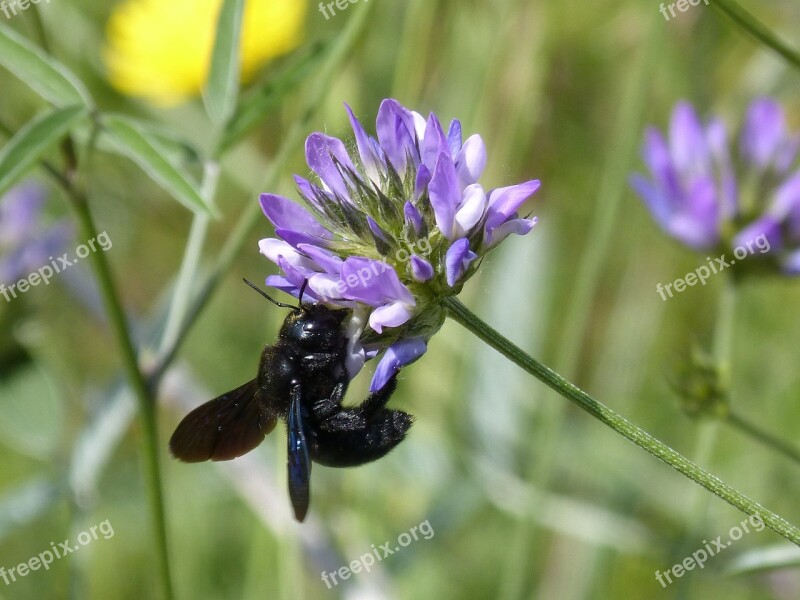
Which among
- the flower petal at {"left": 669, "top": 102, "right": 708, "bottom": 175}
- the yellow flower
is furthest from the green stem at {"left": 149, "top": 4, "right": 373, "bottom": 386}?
the yellow flower

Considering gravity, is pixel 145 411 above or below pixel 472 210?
below

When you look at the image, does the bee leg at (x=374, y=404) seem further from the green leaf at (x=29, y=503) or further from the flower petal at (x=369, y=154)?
the green leaf at (x=29, y=503)

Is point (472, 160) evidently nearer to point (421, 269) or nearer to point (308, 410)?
point (421, 269)

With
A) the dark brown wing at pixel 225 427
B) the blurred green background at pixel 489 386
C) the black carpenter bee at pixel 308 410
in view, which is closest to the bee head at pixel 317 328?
the black carpenter bee at pixel 308 410

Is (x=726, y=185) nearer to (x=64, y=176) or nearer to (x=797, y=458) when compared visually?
(x=797, y=458)

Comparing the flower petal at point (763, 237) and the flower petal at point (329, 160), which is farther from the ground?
the flower petal at point (329, 160)

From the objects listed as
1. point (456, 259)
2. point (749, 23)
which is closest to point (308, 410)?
point (456, 259)
